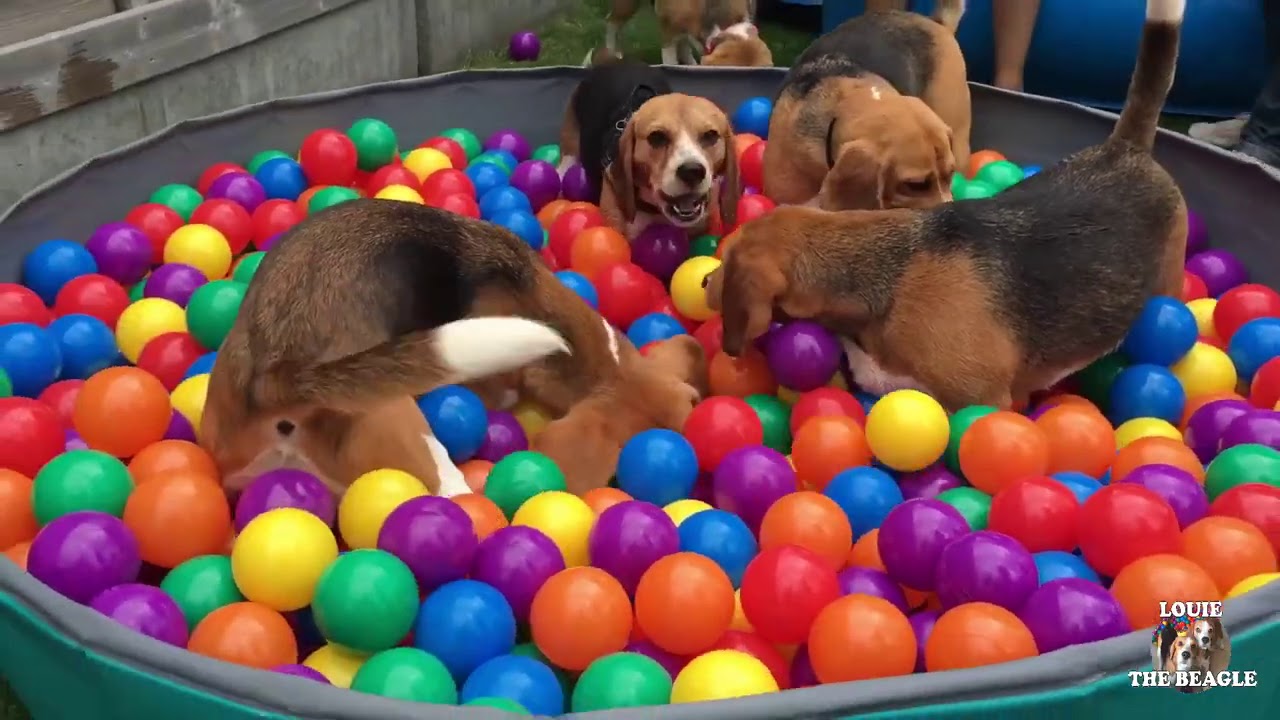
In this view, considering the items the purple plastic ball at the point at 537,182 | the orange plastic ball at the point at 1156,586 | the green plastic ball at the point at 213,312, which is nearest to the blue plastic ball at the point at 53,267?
the green plastic ball at the point at 213,312

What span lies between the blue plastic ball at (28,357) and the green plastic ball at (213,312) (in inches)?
15.0

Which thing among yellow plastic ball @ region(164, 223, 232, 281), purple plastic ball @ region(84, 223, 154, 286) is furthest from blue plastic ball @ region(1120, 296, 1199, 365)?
purple plastic ball @ region(84, 223, 154, 286)

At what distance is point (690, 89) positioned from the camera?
505 cm

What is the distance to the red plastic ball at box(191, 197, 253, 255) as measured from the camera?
3.82m

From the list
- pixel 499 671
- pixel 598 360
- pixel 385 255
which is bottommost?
pixel 499 671

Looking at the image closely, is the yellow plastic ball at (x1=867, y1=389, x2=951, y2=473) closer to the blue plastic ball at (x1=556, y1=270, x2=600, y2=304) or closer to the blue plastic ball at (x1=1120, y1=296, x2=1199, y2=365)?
the blue plastic ball at (x1=1120, y1=296, x2=1199, y2=365)

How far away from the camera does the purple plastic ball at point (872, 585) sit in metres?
2.20

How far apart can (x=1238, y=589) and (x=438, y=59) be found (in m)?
5.44

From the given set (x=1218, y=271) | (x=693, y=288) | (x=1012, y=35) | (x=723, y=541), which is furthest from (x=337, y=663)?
(x=1012, y=35)

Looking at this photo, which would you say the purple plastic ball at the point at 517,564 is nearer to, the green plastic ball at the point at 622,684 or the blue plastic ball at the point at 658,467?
the green plastic ball at the point at 622,684

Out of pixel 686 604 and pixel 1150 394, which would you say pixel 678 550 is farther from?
pixel 1150 394

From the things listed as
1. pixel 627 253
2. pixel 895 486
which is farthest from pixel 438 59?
pixel 895 486

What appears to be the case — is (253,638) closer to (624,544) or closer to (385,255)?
(624,544)

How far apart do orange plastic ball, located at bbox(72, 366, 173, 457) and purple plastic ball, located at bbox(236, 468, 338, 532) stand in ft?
1.37
